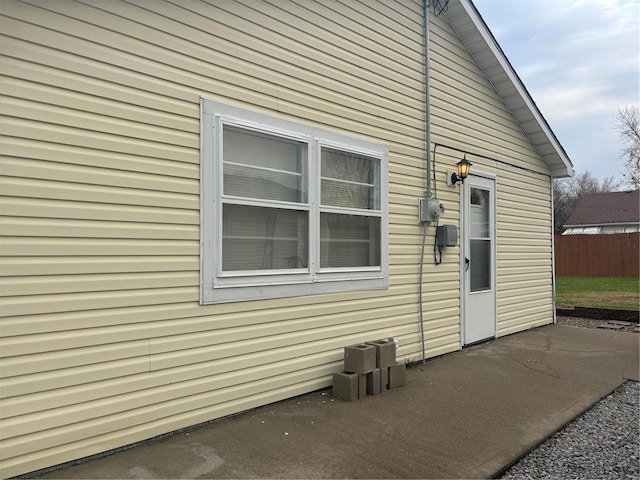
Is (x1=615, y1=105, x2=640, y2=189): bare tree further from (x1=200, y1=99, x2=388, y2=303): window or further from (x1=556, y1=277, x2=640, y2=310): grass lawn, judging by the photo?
(x1=200, y1=99, x2=388, y2=303): window

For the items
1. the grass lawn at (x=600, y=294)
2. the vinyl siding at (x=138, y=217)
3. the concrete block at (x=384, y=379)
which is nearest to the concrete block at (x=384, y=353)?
the concrete block at (x=384, y=379)

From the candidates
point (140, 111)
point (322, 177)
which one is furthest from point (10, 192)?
point (322, 177)

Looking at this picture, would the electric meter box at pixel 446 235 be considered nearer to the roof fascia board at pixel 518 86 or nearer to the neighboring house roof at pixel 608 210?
the roof fascia board at pixel 518 86

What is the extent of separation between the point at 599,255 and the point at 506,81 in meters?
15.5

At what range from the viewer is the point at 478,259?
6352 mm

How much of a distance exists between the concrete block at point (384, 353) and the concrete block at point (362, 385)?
0.67 ft

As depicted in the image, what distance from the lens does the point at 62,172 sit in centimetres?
273

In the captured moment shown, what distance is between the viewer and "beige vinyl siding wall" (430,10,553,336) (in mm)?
5734

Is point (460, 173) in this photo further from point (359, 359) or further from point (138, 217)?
point (138, 217)

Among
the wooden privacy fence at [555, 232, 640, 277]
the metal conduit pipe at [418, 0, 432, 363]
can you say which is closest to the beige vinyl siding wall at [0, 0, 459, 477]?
the metal conduit pipe at [418, 0, 432, 363]

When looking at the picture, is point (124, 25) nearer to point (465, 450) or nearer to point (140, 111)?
point (140, 111)

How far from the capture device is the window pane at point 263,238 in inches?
141

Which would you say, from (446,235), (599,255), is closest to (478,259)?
(446,235)

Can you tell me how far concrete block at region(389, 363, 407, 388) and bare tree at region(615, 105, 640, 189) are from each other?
26674 mm
